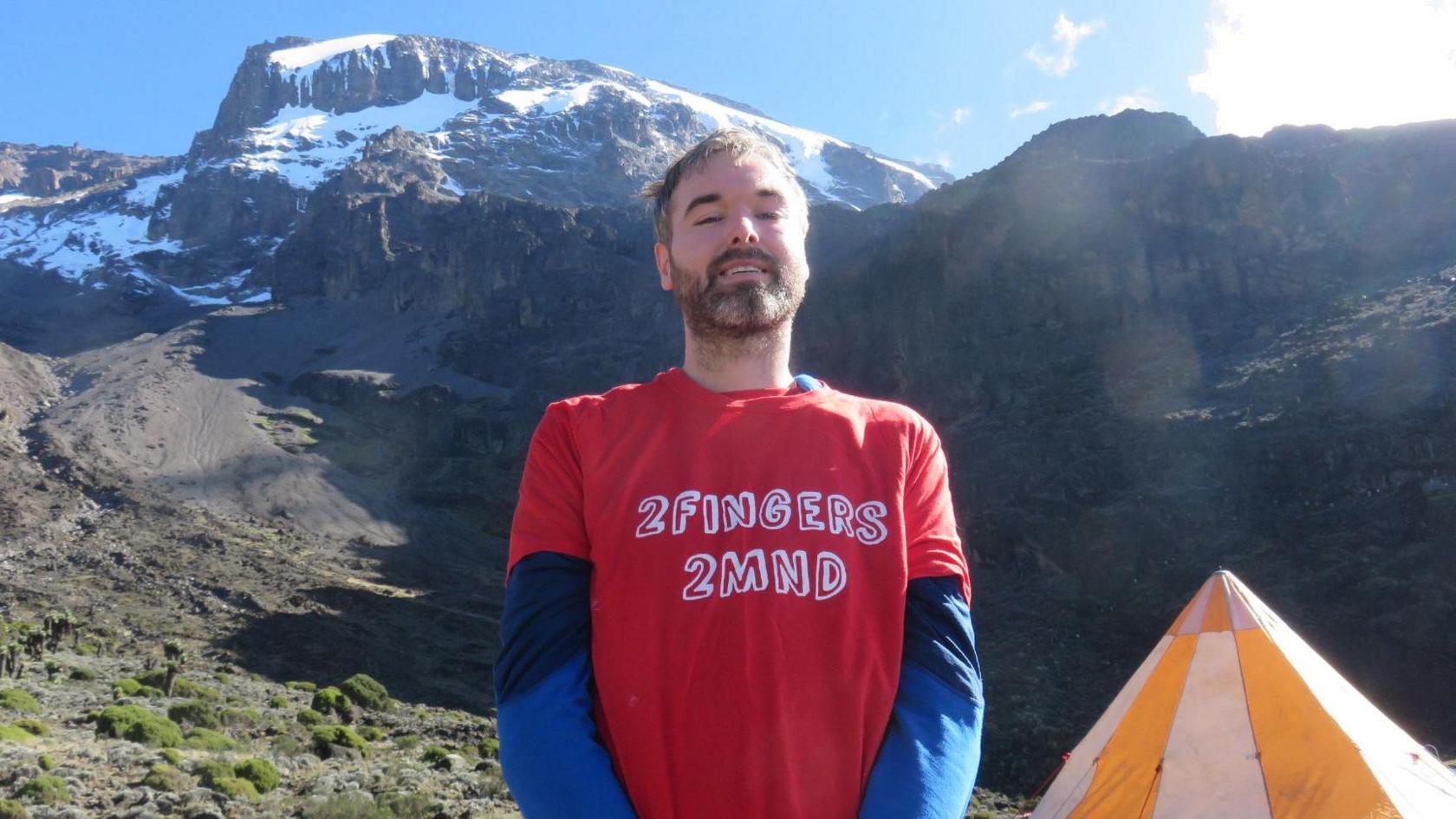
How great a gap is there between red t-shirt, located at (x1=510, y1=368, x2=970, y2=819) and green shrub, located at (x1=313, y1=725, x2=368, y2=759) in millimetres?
22120

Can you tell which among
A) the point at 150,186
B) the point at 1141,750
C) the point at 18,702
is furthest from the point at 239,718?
the point at 150,186

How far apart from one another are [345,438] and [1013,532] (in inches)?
2371

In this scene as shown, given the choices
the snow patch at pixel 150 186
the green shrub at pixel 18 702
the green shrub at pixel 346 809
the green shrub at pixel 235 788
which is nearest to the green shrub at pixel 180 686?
the green shrub at pixel 18 702

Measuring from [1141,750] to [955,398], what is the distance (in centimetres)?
6542

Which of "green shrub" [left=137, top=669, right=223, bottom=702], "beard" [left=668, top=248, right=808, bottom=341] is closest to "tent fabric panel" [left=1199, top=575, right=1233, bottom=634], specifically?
"beard" [left=668, top=248, right=808, bottom=341]

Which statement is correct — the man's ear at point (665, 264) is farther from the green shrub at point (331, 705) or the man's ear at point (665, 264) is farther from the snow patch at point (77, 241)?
the snow patch at point (77, 241)

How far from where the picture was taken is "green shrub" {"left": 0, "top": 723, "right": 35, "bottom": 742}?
55.9ft

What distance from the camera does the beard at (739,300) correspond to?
2.51 meters

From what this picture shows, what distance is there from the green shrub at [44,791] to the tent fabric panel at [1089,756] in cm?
1272

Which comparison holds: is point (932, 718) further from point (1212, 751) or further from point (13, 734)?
point (13, 734)

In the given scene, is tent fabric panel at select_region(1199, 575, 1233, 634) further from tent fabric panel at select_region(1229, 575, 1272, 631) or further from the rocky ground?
the rocky ground

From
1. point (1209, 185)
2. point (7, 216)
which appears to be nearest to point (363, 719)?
point (1209, 185)

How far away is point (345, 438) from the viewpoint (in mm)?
88875

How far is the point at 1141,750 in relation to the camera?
9.43 metres
